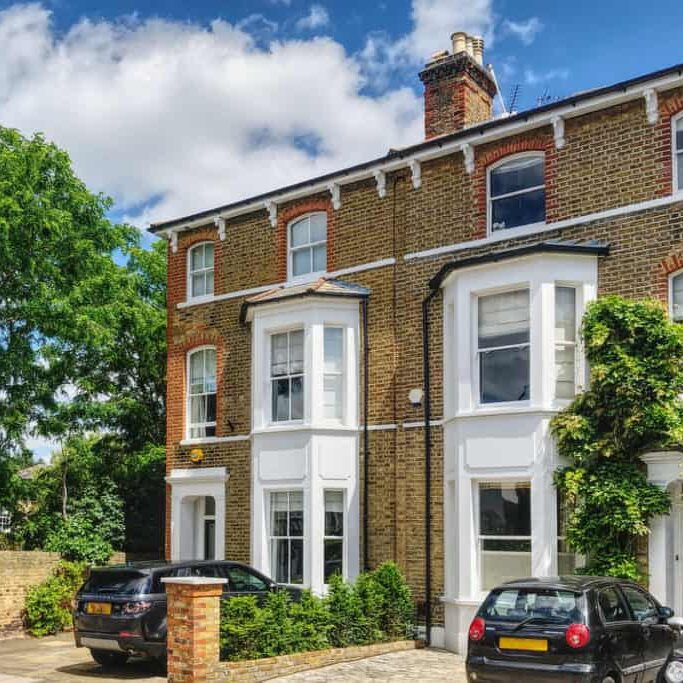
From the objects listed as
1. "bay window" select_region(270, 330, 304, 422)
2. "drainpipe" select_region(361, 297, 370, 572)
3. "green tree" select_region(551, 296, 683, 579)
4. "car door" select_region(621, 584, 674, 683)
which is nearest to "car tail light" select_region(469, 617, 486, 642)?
"car door" select_region(621, 584, 674, 683)

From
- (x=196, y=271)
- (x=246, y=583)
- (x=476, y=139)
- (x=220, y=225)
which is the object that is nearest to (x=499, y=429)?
(x=246, y=583)

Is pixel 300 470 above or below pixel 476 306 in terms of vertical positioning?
below

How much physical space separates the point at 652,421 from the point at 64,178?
600 inches

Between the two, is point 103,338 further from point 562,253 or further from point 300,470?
point 562,253

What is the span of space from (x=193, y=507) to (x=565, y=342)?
10222 mm

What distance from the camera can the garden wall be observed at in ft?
66.9

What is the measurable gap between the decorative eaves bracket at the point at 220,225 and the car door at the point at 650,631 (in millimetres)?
12925

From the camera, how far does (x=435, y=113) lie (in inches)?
842

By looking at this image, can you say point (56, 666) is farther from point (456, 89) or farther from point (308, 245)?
point (456, 89)

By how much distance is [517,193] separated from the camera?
57.8 ft

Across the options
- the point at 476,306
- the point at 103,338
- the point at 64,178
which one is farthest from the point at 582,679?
the point at 64,178

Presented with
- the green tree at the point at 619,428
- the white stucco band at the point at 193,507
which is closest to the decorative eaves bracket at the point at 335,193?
the white stucco band at the point at 193,507

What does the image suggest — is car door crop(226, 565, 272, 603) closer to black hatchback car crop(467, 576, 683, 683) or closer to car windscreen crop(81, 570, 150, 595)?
car windscreen crop(81, 570, 150, 595)

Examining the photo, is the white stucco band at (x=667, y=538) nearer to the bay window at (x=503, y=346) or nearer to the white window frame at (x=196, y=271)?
the bay window at (x=503, y=346)
